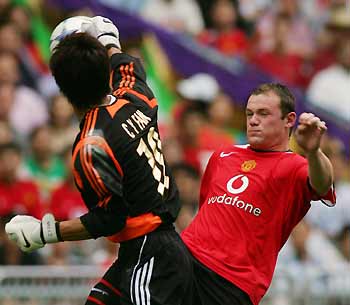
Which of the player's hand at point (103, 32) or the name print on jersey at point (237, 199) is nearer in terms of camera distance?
the name print on jersey at point (237, 199)

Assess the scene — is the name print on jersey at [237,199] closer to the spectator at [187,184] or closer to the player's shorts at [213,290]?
the player's shorts at [213,290]

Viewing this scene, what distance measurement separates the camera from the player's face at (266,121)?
6918 millimetres

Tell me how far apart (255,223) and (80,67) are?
131 cm

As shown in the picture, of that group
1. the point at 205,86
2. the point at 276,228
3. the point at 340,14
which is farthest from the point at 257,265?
the point at 340,14

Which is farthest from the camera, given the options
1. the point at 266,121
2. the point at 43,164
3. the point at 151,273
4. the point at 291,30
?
the point at 291,30

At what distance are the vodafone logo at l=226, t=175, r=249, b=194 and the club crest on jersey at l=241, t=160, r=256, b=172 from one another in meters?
0.05

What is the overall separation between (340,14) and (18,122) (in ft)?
14.5

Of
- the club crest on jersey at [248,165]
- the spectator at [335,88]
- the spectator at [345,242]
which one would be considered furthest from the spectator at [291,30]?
the club crest on jersey at [248,165]

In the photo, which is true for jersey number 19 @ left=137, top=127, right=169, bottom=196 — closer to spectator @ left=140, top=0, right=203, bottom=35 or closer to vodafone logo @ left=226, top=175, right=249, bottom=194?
vodafone logo @ left=226, top=175, right=249, bottom=194

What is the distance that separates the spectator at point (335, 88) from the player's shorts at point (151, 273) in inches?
278

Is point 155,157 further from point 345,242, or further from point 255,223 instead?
point 345,242

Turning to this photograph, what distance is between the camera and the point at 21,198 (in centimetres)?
Answer: 1078

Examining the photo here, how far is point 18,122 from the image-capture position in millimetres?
11617

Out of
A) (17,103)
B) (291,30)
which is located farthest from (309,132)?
(291,30)
